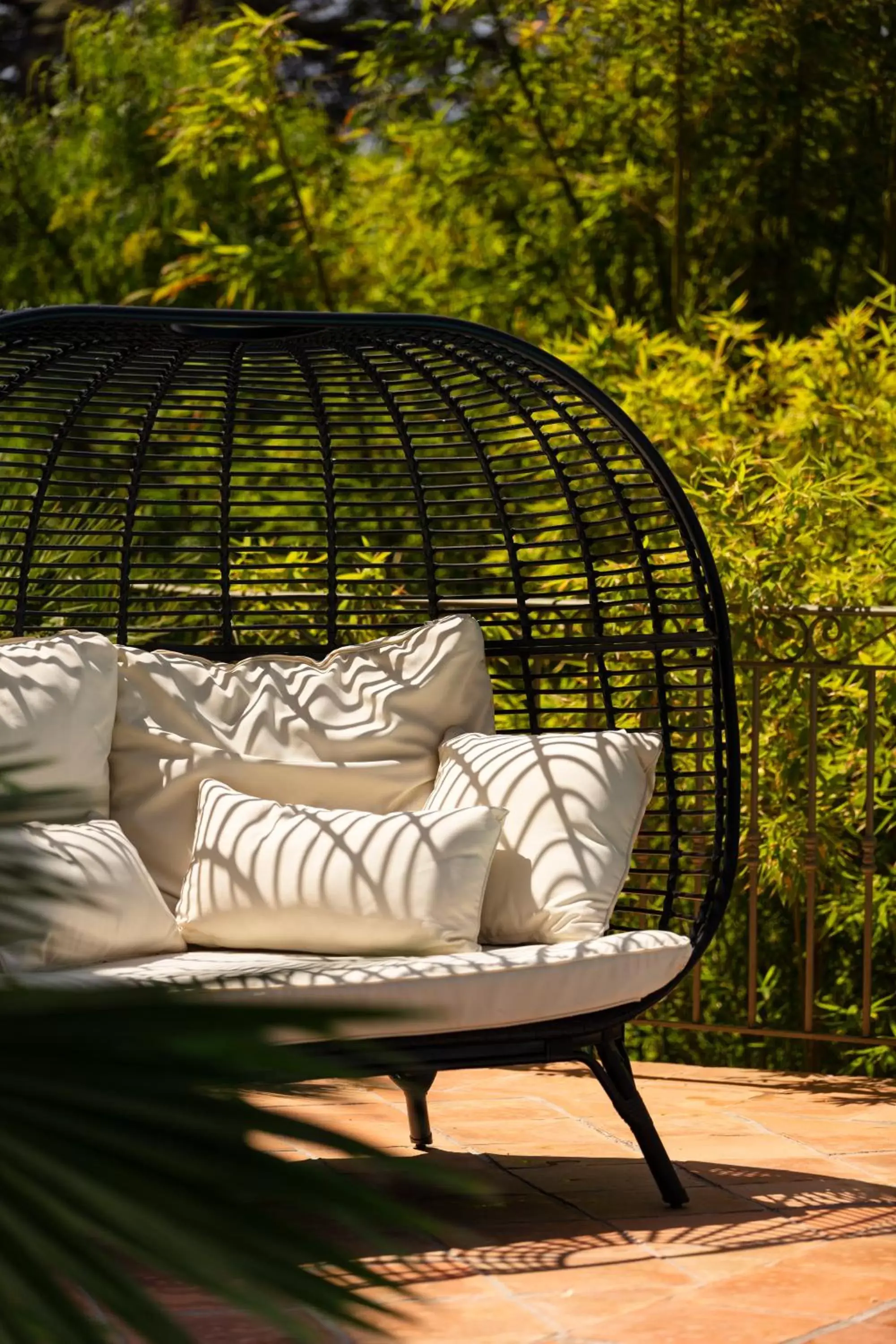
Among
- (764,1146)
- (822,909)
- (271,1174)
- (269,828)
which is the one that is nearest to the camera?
(271,1174)

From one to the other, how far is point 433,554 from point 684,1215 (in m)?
1.51

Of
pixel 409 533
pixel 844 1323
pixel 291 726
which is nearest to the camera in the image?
pixel 844 1323

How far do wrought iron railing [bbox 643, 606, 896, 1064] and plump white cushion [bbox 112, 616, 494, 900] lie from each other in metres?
0.80

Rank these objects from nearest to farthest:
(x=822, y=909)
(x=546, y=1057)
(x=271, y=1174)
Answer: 1. (x=271, y=1174)
2. (x=546, y=1057)
3. (x=822, y=909)

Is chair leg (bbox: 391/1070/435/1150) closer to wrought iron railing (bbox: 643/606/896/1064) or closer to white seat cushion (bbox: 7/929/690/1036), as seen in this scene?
white seat cushion (bbox: 7/929/690/1036)

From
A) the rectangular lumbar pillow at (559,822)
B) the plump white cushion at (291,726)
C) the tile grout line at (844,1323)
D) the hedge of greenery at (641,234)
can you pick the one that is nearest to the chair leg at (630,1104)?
the rectangular lumbar pillow at (559,822)

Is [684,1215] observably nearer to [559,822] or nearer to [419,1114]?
[419,1114]

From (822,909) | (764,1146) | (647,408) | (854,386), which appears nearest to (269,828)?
(764,1146)

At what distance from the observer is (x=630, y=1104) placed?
2.62 metres

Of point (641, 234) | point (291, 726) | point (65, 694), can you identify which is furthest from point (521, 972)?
point (641, 234)

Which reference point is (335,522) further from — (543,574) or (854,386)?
(854,386)

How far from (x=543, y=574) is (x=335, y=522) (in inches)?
42.6

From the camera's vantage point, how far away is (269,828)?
284 centimetres

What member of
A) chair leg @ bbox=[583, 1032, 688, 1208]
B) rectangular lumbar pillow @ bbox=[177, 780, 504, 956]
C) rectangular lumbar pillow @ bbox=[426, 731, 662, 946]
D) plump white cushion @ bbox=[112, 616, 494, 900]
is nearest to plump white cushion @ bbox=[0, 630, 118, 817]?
plump white cushion @ bbox=[112, 616, 494, 900]
